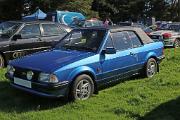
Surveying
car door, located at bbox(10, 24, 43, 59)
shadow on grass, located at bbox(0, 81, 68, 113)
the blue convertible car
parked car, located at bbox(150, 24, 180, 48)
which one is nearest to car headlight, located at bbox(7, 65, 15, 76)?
the blue convertible car

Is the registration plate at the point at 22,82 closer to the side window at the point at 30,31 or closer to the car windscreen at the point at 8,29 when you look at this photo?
the car windscreen at the point at 8,29

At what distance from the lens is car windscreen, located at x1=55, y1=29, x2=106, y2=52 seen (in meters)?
7.72

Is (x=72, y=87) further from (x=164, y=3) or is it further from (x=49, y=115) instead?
(x=164, y=3)

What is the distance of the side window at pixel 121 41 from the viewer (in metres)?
8.11

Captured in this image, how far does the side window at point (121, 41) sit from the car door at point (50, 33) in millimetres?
3526

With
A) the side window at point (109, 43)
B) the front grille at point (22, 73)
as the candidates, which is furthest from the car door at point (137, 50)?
the front grille at point (22, 73)

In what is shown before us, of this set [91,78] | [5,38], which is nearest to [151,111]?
[91,78]

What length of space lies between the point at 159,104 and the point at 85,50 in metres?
1.91

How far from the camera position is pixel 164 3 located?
63.4m

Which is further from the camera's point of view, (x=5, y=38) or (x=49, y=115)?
(x=5, y=38)

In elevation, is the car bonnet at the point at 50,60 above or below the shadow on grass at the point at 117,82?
above

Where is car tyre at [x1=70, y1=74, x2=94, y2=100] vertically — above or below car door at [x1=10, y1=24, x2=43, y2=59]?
below

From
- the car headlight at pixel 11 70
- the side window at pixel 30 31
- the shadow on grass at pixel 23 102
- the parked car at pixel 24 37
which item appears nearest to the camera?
the shadow on grass at pixel 23 102

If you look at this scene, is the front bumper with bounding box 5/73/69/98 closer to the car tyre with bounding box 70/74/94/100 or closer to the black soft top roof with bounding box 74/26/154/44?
the car tyre with bounding box 70/74/94/100
